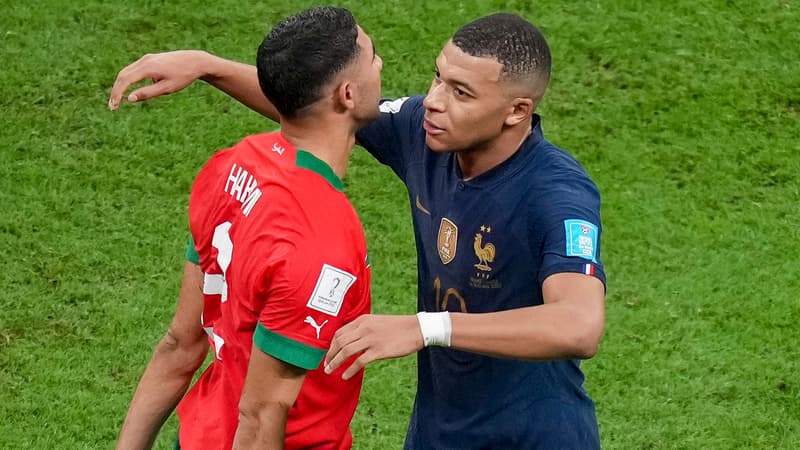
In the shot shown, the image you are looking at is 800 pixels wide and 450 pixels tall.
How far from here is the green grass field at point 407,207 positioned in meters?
6.69

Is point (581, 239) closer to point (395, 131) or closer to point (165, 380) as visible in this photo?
point (395, 131)

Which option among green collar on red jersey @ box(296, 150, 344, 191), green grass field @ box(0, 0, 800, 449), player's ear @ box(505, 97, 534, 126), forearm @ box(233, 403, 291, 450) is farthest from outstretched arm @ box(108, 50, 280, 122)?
green grass field @ box(0, 0, 800, 449)

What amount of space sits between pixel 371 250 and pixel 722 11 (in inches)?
128

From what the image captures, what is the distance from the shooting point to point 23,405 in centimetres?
657

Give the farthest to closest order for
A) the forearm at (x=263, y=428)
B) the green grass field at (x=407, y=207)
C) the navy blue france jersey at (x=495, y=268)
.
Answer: the green grass field at (x=407, y=207), the navy blue france jersey at (x=495, y=268), the forearm at (x=263, y=428)

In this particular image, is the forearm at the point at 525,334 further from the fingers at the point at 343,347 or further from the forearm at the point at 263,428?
the forearm at the point at 263,428

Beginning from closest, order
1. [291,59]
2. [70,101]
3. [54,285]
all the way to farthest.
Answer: [291,59], [54,285], [70,101]

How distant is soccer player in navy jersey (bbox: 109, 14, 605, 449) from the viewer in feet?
14.0

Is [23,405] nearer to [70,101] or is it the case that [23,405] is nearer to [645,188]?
[70,101]

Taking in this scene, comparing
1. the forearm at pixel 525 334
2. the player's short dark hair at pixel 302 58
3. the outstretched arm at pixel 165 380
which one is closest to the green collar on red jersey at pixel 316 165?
the player's short dark hair at pixel 302 58

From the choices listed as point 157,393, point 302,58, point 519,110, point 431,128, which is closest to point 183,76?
point 302,58

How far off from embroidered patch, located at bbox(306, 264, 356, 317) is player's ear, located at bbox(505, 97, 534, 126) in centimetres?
83

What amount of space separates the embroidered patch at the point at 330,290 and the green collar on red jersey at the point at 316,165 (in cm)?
37

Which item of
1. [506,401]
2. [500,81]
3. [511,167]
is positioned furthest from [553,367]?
[500,81]
